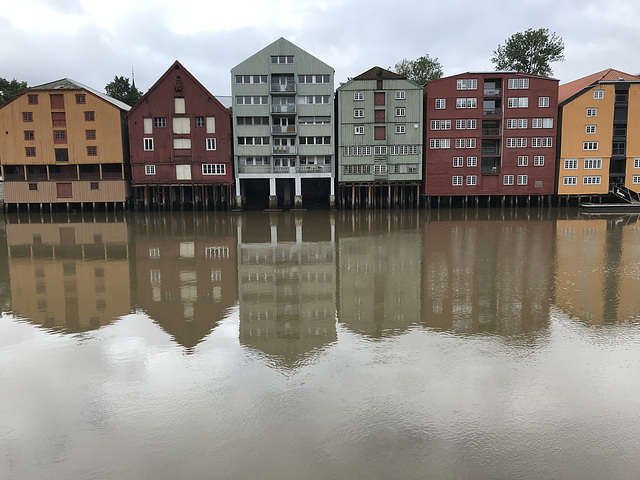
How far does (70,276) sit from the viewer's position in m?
21.2

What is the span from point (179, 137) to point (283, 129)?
10058 mm

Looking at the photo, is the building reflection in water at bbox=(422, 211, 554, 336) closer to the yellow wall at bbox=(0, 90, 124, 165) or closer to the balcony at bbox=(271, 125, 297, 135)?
A: the balcony at bbox=(271, 125, 297, 135)

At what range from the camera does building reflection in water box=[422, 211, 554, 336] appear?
47.8ft

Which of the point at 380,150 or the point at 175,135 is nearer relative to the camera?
the point at 175,135

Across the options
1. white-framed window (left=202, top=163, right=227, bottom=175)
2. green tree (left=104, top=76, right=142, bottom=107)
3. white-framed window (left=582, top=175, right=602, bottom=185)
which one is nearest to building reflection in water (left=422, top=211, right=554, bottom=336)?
white-framed window (left=582, top=175, right=602, bottom=185)

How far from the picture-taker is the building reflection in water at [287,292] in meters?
13.1

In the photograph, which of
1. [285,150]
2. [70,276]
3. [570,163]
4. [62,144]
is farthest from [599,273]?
[62,144]

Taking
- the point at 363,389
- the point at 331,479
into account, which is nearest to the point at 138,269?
the point at 363,389

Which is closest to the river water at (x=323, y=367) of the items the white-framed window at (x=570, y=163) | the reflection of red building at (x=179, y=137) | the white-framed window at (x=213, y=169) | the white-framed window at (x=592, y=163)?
the reflection of red building at (x=179, y=137)

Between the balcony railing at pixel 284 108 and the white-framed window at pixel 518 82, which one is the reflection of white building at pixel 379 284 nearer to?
the balcony railing at pixel 284 108

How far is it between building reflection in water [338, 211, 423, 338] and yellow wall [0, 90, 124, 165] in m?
26.6

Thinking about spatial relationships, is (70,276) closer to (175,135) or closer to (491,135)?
(175,135)

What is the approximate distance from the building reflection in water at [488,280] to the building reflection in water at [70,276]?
33.8 ft

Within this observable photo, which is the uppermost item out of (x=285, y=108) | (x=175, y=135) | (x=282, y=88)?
(x=282, y=88)
